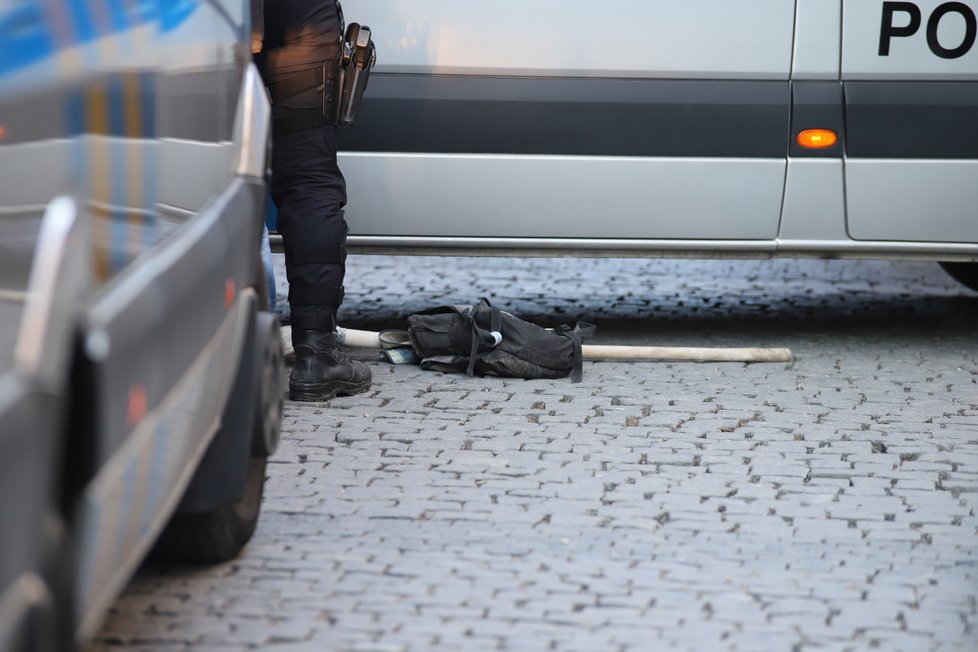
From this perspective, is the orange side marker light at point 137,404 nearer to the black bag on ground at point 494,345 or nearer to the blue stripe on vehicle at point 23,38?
the blue stripe on vehicle at point 23,38

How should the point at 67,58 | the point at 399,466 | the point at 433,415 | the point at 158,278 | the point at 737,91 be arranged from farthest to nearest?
1. the point at 737,91
2. the point at 433,415
3. the point at 399,466
4. the point at 158,278
5. the point at 67,58

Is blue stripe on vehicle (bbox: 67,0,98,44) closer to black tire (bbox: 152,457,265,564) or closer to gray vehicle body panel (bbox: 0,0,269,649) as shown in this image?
gray vehicle body panel (bbox: 0,0,269,649)

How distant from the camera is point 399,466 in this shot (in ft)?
14.4

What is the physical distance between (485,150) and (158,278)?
3612 mm

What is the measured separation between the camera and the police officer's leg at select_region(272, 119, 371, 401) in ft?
16.7

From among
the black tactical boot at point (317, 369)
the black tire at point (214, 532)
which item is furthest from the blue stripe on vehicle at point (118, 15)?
the black tactical boot at point (317, 369)

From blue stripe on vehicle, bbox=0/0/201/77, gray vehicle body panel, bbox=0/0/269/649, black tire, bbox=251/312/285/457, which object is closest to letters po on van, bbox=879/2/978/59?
black tire, bbox=251/312/285/457

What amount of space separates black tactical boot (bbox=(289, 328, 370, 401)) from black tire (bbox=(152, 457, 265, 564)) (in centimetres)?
154

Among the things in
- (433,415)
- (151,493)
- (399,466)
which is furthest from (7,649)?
(433,415)

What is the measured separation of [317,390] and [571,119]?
1478 mm

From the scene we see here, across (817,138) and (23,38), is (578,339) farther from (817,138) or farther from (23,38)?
(23,38)

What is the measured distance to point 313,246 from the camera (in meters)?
5.13

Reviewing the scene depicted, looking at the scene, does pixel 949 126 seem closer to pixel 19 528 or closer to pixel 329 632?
pixel 329 632

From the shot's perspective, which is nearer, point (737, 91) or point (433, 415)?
point (433, 415)
